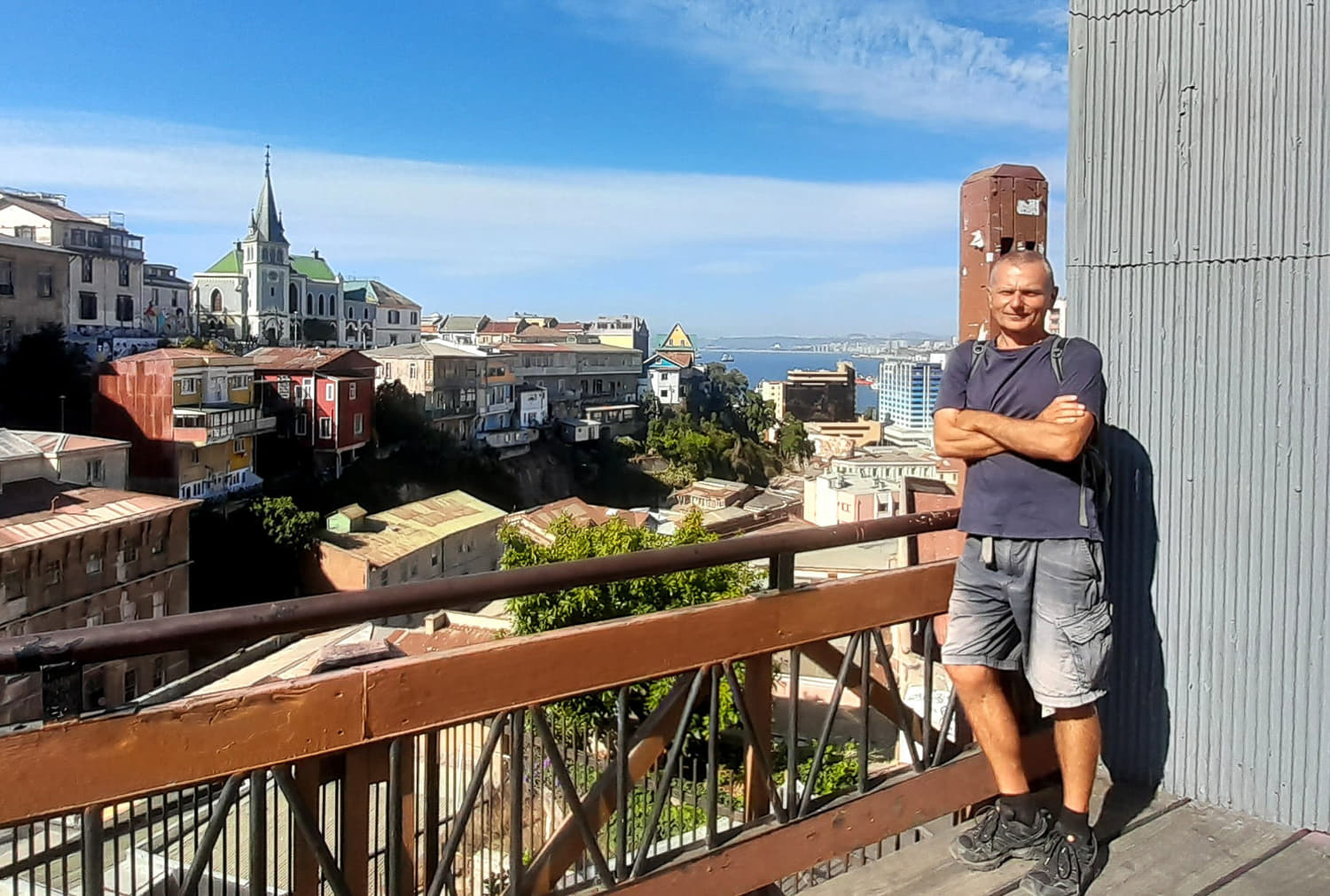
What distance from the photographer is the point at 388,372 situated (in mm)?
35750

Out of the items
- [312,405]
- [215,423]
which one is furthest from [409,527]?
[312,405]

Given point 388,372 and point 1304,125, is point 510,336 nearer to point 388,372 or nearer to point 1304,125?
point 388,372

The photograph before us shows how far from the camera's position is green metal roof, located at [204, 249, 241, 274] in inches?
1786

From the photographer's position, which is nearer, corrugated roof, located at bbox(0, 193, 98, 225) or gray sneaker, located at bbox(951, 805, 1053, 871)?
gray sneaker, located at bbox(951, 805, 1053, 871)

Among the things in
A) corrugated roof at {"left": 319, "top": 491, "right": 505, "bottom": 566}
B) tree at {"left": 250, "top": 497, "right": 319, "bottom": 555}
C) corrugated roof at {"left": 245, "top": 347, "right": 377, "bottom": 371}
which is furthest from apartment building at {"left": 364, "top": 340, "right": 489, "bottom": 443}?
tree at {"left": 250, "top": 497, "right": 319, "bottom": 555}

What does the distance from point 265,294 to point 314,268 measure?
20.4ft

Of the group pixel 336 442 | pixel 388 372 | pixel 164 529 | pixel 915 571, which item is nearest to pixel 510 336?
pixel 388 372

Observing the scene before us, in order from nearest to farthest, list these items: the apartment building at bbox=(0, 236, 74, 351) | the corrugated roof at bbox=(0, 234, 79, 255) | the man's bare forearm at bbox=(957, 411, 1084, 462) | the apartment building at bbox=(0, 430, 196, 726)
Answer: the man's bare forearm at bbox=(957, 411, 1084, 462) → the apartment building at bbox=(0, 430, 196, 726) → the apartment building at bbox=(0, 236, 74, 351) → the corrugated roof at bbox=(0, 234, 79, 255)

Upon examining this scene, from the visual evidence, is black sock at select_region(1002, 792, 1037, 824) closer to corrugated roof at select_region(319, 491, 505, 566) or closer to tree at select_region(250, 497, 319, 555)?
corrugated roof at select_region(319, 491, 505, 566)

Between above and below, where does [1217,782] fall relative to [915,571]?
below

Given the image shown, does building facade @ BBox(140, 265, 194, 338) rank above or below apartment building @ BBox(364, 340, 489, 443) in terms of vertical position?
above

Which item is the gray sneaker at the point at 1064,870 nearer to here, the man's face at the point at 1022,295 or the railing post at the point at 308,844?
the man's face at the point at 1022,295

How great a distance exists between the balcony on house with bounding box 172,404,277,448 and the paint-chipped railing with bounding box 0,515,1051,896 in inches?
985

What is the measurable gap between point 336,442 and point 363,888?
95.2 ft
